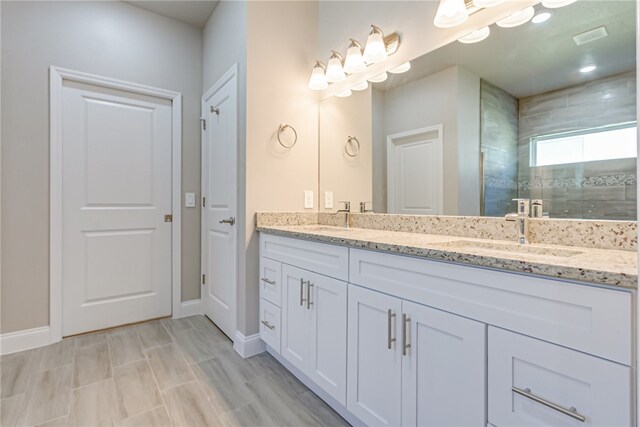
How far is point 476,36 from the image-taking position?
57.9 inches

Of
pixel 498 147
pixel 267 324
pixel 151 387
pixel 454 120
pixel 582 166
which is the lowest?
pixel 151 387

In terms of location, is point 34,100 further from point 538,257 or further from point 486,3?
point 538,257

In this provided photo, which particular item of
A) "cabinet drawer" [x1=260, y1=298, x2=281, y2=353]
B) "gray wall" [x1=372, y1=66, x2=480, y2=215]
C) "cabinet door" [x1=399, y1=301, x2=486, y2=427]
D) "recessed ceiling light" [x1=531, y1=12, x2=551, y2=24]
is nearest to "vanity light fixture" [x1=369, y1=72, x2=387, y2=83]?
"gray wall" [x1=372, y1=66, x2=480, y2=215]

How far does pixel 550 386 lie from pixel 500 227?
740 mm

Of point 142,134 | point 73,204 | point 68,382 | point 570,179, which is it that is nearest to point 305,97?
point 142,134

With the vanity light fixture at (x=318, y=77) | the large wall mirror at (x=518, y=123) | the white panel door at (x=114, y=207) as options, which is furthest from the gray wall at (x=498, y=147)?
the white panel door at (x=114, y=207)

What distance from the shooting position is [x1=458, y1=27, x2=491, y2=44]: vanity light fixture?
1.44 meters

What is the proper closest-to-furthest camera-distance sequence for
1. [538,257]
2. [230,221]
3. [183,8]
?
[538,257] < [230,221] < [183,8]

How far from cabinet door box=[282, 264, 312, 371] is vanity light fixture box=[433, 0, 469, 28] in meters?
1.39

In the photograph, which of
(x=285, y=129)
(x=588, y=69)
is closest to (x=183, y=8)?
(x=285, y=129)

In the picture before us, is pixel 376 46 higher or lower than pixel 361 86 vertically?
higher

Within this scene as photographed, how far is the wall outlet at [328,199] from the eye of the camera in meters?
2.36

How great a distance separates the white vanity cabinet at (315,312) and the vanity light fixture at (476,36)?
117cm

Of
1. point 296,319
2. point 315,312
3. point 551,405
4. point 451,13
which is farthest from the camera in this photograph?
point 296,319
